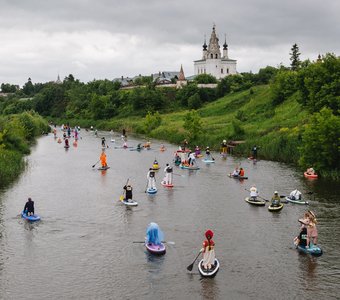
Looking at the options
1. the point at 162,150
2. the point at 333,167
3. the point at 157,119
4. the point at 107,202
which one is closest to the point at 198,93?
the point at 157,119

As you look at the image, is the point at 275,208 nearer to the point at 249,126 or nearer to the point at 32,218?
the point at 32,218

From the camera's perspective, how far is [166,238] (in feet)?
104

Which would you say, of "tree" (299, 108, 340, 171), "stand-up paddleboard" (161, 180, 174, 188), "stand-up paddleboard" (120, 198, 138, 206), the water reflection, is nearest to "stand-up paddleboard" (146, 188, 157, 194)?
"stand-up paddleboard" (161, 180, 174, 188)

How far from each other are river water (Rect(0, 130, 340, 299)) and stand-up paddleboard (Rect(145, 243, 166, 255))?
1.32 feet

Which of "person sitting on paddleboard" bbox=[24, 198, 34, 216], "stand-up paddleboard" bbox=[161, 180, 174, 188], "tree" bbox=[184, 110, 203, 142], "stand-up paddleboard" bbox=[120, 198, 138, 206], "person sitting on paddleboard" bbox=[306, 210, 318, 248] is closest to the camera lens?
"person sitting on paddleboard" bbox=[306, 210, 318, 248]

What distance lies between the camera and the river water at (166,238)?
2431cm

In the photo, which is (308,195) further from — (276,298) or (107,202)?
(276,298)

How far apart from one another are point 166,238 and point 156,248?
3077 millimetres

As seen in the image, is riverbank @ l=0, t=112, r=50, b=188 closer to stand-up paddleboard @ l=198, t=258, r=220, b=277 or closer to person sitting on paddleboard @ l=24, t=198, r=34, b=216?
person sitting on paddleboard @ l=24, t=198, r=34, b=216

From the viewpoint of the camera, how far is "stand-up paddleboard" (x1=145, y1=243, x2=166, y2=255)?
28.5 m

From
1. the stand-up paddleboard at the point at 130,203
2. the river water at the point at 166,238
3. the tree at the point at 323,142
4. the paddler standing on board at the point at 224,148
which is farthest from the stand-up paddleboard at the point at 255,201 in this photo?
the paddler standing on board at the point at 224,148

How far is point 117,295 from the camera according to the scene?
2348 cm

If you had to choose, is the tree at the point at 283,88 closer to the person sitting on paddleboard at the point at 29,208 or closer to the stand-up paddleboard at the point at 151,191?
the stand-up paddleboard at the point at 151,191

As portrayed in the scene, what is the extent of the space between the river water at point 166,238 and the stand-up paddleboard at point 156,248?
1.32ft
